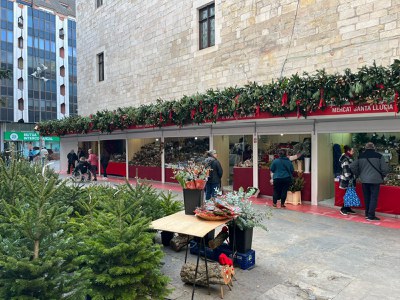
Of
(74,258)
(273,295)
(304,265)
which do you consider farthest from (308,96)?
(74,258)

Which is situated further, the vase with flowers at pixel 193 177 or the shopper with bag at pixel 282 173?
the shopper with bag at pixel 282 173

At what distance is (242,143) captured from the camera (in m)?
12.3

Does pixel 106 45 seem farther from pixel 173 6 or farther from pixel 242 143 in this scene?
pixel 242 143

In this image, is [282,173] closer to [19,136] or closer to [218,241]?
[218,241]

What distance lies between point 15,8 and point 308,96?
54.9 m

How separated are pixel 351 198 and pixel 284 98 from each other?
3129 millimetres

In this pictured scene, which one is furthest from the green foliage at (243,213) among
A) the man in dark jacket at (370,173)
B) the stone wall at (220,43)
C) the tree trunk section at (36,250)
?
the stone wall at (220,43)

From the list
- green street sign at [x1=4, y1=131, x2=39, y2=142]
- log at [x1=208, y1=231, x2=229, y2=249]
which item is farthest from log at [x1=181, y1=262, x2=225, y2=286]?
green street sign at [x1=4, y1=131, x2=39, y2=142]

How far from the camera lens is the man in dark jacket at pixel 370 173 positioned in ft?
25.5

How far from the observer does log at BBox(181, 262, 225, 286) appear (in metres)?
4.16

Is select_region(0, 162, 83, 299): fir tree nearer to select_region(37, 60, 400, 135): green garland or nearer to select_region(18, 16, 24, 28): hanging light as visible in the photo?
select_region(37, 60, 400, 135): green garland

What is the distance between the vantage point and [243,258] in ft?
16.0

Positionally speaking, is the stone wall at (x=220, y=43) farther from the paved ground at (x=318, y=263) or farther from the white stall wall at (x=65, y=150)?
the paved ground at (x=318, y=263)

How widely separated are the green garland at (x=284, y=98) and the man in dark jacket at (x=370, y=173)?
4.33 ft
